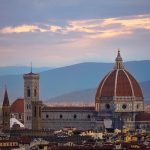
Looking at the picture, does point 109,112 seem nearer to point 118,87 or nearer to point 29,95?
point 118,87

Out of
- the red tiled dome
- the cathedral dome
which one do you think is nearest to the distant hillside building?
the cathedral dome

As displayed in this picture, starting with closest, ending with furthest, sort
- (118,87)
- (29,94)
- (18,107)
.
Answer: (118,87), (29,94), (18,107)

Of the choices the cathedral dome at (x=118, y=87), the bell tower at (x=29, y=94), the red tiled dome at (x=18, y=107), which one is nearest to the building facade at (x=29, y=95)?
the bell tower at (x=29, y=94)

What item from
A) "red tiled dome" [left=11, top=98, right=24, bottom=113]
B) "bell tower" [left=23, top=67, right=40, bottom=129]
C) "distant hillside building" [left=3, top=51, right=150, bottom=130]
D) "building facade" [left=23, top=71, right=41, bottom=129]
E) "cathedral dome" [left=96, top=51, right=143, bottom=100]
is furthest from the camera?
"red tiled dome" [left=11, top=98, right=24, bottom=113]

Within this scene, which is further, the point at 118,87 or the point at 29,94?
the point at 29,94

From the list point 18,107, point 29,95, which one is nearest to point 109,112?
point 29,95

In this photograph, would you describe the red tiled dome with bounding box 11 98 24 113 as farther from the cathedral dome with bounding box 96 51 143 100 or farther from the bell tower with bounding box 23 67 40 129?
the cathedral dome with bounding box 96 51 143 100

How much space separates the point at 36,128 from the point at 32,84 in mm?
27995

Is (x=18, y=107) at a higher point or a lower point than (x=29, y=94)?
lower

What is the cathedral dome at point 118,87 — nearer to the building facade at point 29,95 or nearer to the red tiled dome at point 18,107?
the building facade at point 29,95

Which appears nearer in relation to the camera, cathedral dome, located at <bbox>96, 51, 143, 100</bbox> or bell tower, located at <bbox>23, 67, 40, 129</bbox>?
cathedral dome, located at <bbox>96, 51, 143, 100</bbox>

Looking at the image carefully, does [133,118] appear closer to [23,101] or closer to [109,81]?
[109,81]

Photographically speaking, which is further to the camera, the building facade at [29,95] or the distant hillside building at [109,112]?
the building facade at [29,95]

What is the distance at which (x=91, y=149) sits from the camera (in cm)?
9381
